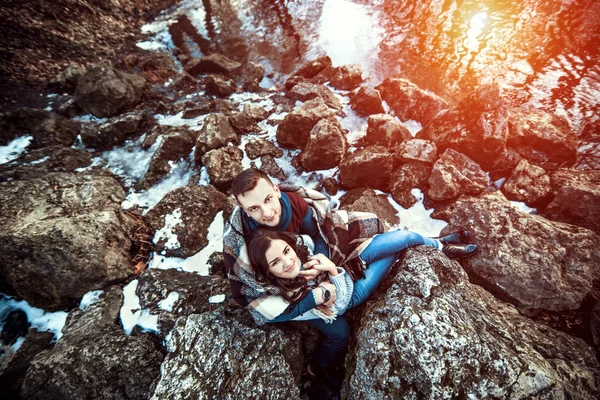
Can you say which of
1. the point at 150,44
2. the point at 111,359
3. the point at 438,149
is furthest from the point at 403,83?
the point at 150,44

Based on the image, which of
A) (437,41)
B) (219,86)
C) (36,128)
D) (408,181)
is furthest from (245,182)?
(437,41)

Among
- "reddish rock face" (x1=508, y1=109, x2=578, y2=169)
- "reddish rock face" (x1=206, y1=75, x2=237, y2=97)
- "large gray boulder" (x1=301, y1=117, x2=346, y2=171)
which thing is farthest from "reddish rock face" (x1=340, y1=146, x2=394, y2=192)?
"reddish rock face" (x1=206, y1=75, x2=237, y2=97)

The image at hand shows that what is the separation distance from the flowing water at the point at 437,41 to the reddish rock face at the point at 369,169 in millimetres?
3679

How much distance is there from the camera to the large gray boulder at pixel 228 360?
90.9 inches

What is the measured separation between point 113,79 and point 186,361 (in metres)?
8.01

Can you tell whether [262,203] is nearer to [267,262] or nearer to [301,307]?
[267,262]

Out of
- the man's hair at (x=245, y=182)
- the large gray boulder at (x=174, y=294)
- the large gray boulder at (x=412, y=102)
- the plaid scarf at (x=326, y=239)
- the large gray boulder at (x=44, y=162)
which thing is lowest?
the large gray boulder at (x=174, y=294)

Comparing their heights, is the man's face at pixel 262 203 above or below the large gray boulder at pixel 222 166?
above

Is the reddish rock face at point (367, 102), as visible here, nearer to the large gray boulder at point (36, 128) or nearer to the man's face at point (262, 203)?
the man's face at point (262, 203)

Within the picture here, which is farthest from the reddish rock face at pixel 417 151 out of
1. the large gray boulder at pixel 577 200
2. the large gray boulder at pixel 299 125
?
the large gray boulder at pixel 577 200

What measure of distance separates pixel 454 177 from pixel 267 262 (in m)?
3.70

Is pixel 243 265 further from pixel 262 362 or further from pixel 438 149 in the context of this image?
pixel 438 149

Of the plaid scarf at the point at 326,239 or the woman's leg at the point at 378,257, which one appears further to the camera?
the woman's leg at the point at 378,257

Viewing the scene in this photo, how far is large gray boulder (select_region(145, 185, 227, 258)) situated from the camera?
406 cm
